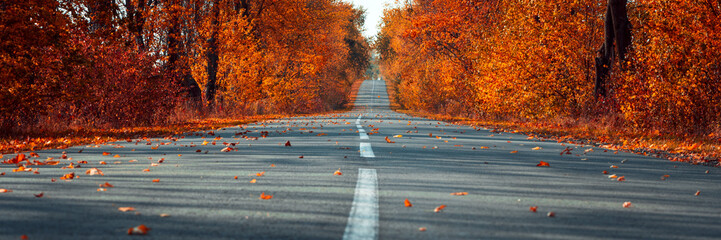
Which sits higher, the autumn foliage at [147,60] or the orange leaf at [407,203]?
the autumn foliage at [147,60]

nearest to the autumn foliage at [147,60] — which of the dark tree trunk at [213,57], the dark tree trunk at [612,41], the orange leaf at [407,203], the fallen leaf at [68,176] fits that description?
the dark tree trunk at [213,57]

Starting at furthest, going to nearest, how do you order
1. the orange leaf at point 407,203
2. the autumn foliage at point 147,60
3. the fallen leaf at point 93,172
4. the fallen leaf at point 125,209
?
the autumn foliage at point 147,60
the fallen leaf at point 93,172
the orange leaf at point 407,203
the fallen leaf at point 125,209

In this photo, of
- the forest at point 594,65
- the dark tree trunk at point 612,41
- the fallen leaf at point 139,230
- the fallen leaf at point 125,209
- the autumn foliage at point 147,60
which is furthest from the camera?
the dark tree trunk at point 612,41

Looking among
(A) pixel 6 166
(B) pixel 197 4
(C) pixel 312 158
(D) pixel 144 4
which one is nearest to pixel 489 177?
(C) pixel 312 158

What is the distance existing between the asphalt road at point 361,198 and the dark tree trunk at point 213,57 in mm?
21353

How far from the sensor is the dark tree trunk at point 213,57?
31.2m

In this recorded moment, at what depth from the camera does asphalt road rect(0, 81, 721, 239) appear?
185 inches

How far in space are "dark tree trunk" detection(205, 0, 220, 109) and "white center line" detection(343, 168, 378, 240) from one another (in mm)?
25022

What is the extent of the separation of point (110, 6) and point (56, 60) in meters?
1.79

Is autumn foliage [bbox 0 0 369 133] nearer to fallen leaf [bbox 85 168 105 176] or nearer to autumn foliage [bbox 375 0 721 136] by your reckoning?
fallen leaf [bbox 85 168 105 176]

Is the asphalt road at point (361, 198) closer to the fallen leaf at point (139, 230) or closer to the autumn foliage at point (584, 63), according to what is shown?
the fallen leaf at point (139, 230)

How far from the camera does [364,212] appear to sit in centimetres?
531

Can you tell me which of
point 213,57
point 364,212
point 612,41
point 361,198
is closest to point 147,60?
point 213,57

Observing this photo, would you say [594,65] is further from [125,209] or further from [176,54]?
[125,209]
